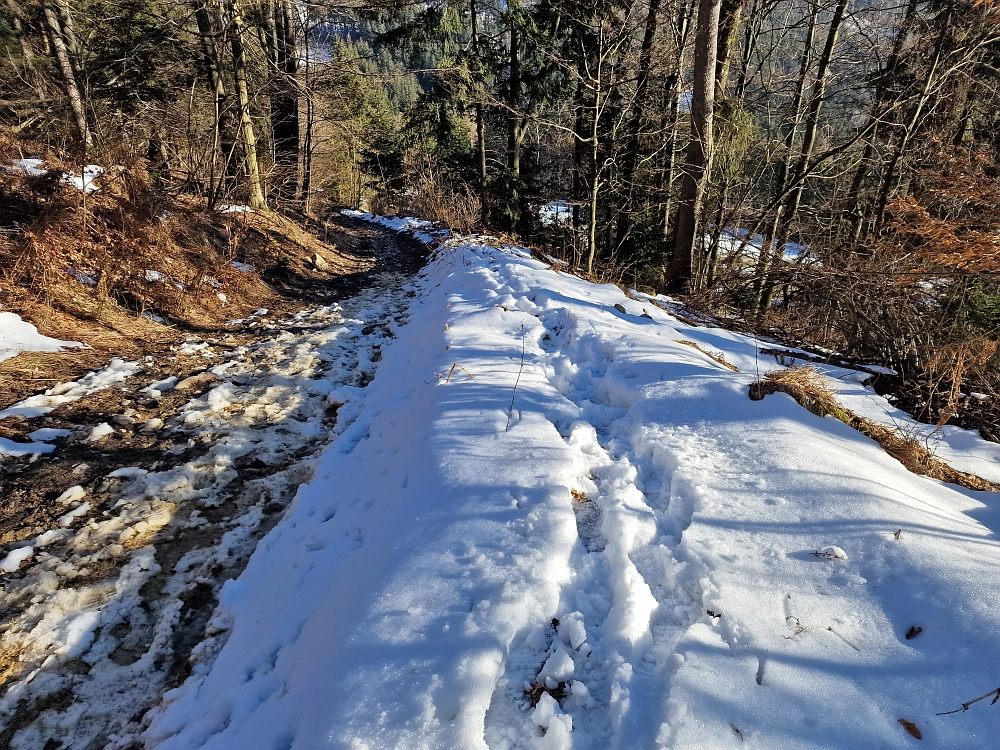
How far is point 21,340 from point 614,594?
6.01 meters

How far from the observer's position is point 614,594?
6.48 ft

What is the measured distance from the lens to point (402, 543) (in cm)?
224

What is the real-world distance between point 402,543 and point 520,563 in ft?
1.97

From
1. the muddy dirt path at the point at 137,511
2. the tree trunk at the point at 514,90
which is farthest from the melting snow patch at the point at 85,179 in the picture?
the tree trunk at the point at 514,90

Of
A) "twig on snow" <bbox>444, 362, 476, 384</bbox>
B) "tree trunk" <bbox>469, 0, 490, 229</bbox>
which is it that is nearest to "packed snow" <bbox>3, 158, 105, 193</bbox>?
"twig on snow" <bbox>444, 362, 476, 384</bbox>

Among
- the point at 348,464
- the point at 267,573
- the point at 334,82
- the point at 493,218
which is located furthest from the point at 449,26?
the point at 267,573

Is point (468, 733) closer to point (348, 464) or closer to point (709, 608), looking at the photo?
point (709, 608)

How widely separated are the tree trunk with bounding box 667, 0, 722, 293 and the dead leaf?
6957 millimetres

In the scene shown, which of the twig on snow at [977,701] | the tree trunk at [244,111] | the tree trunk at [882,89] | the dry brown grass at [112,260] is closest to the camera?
the twig on snow at [977,701]

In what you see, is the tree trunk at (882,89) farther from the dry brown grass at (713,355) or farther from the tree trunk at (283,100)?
the tree trunk at (283,100)

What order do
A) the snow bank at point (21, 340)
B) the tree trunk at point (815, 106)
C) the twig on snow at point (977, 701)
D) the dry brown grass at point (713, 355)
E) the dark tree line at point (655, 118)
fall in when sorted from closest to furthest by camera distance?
the twig on snow at point (977, 701) < the dry brown grass at point (713, 355) < the snow bank at point (21, 340) < the dark tree line at point (655, 118) < the tree trunk at point (815, 106)

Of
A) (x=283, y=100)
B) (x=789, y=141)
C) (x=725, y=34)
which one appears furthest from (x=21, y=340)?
(x=789, y=141)

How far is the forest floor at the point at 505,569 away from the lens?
1.54m

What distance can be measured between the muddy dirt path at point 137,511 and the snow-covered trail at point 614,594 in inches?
13.2
